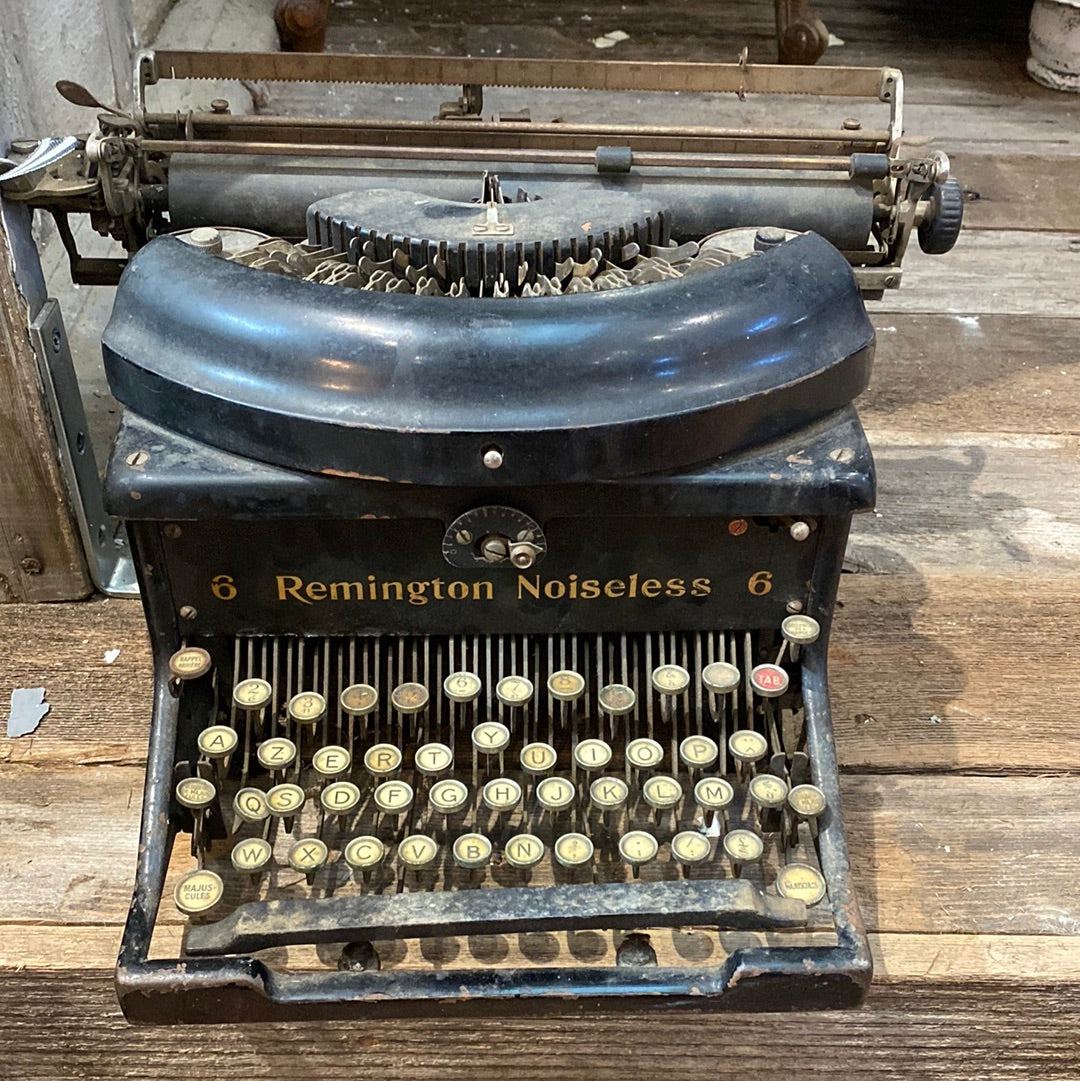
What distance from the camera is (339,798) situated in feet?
4.17

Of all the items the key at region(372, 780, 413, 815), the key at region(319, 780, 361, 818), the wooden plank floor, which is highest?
the key at region(372, 780, 413, 815)

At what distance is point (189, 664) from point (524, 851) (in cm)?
39

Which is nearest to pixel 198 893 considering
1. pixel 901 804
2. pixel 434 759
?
pixel 434 759

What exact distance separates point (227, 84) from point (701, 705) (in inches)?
83.8

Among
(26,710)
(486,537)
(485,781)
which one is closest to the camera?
(486,537)

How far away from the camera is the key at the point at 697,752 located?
128 centimetres

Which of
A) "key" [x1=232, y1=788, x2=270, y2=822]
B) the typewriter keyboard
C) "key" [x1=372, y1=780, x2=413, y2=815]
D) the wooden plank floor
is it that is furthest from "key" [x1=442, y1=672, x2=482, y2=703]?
the wooden plank floor

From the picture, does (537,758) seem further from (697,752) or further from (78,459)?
(78,459)

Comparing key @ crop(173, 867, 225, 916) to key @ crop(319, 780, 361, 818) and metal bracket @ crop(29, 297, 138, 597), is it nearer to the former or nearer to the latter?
key @ crop(319, 780, 361, 818)

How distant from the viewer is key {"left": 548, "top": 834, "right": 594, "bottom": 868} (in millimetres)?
1241

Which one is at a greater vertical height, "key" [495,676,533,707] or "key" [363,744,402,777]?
"key" [495,676,533,707]

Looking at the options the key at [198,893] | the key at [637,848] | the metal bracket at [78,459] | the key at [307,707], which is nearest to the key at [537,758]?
the key at [637,848]

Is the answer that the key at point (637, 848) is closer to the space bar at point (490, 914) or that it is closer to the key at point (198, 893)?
the space bar at point (490, 914)

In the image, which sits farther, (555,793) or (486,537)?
(555,793)
